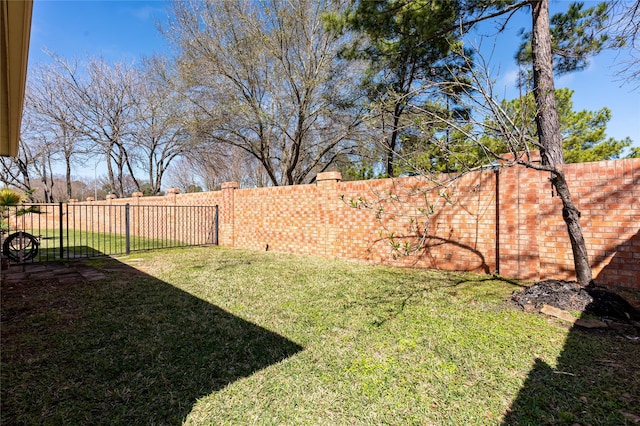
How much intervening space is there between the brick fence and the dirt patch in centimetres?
79

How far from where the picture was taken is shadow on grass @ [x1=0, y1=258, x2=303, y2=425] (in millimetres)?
1792

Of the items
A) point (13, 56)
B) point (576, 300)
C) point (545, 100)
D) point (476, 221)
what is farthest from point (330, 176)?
point (13, 56)

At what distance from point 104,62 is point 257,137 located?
476 inches

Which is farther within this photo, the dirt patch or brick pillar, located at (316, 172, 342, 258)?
brick pillar, located at (316, 172, 342, 258)

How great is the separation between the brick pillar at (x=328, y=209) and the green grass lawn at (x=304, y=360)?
2.69 meters

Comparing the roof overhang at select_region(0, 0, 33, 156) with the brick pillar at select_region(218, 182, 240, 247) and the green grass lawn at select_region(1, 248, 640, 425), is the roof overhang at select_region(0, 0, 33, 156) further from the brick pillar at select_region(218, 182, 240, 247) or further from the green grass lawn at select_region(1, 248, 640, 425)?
the brick pillar at select_region(218, 182, 240, 247)

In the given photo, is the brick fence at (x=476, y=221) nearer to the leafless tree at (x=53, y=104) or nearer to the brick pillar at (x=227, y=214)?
the brick pillar at (x=227, y=214)

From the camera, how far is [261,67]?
989 cm

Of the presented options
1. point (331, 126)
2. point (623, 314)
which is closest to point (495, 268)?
point (623, 314)

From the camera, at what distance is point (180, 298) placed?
3945 millimetres

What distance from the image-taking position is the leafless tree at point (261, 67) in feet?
30.6

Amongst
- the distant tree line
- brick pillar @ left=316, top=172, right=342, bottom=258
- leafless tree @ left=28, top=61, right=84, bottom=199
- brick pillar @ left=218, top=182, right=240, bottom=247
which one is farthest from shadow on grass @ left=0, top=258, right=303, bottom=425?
leafless tree @ left=28, top=61, right=84, bottom=199

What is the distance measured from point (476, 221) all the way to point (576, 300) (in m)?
1.92

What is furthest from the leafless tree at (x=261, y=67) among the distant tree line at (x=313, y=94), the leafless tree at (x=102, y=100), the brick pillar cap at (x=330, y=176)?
the leafless tree at (x=102, y=100)
